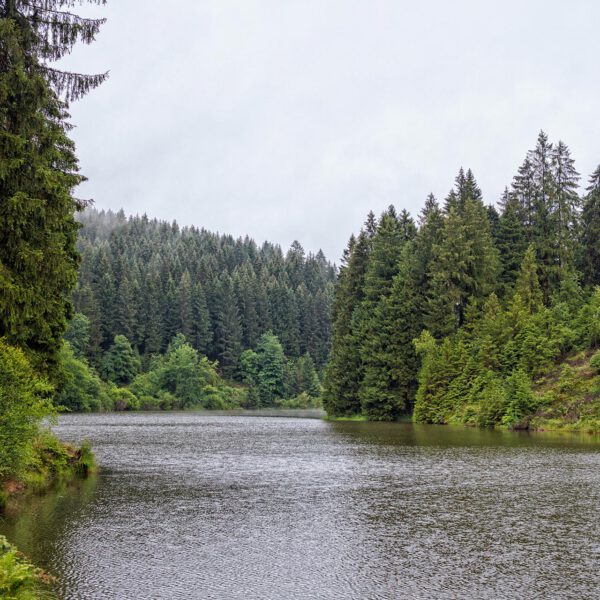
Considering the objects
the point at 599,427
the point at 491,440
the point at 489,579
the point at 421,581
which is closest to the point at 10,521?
the point at 421,581

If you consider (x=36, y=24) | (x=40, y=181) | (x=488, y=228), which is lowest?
(x=40, y=181)

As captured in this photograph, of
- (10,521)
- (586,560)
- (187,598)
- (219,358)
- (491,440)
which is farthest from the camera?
(219,358)

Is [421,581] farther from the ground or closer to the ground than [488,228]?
closer to the ground

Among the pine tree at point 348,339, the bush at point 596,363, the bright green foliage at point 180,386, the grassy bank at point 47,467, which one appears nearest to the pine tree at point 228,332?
the bright green foliage at point 180,386

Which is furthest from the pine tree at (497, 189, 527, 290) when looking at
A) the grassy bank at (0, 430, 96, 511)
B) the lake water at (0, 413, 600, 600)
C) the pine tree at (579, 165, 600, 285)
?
the grassy bank at (0, 430, 96, 511)

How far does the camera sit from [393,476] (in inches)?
856

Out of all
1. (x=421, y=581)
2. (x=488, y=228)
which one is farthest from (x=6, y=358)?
(x=488, y=228)

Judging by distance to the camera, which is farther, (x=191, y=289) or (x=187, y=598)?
(x=191, y=289)

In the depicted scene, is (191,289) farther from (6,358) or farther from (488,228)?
(6,358)

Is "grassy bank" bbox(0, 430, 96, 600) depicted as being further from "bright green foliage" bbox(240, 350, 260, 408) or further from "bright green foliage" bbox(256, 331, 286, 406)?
"bright green foliage" bbox(240, 350, 260, 408)

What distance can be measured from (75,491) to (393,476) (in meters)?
9.64

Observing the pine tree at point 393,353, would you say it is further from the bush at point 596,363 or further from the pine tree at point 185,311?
the pine tree at point 185,311

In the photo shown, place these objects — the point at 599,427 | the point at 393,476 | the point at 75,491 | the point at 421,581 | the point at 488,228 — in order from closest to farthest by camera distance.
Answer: the point at 421,581
the point at 75,491
the point at 393,476
the point at 599,427
the point at 488,228

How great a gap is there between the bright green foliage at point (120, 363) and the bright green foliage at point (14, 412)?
93782mm
